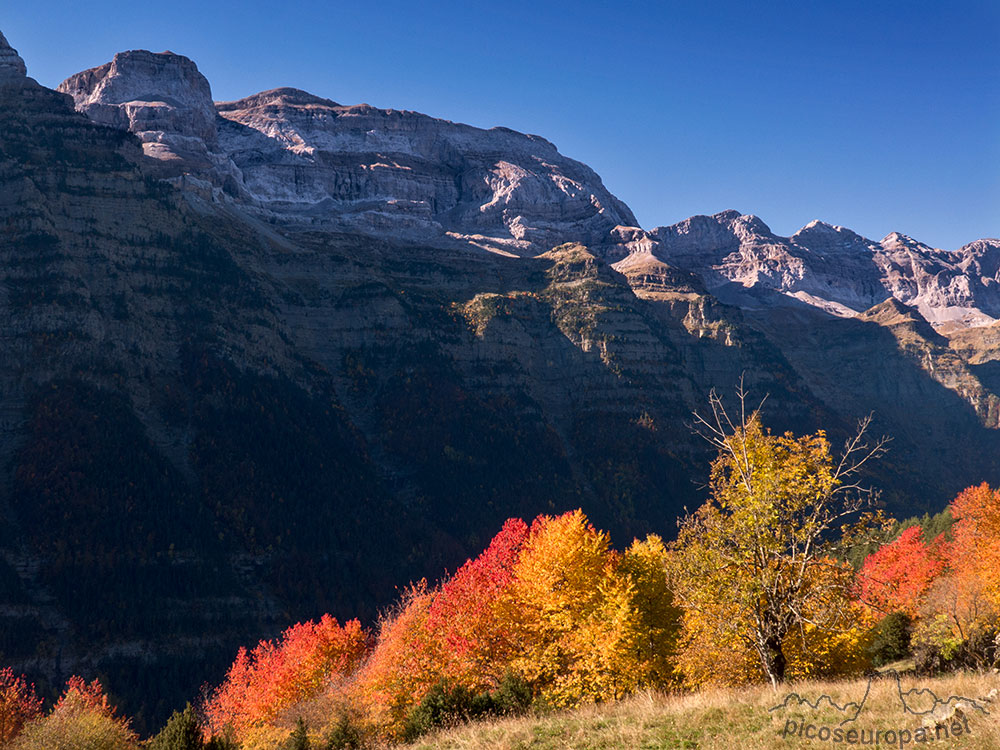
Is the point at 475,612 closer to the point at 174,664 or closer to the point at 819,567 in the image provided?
the point at 819,567

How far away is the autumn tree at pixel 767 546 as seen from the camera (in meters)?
23.0

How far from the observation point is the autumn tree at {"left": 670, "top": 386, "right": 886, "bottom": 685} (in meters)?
23.0

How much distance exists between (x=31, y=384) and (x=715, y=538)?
184 metres

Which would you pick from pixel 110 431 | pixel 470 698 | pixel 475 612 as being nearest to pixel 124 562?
pixel 110 431

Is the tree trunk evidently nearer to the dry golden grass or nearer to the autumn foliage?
the autumn foliage

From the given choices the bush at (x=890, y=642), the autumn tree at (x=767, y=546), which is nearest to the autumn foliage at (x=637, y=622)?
the autumn tree at (x=767, y=546)

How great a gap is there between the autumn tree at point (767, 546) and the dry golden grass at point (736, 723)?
2297mm

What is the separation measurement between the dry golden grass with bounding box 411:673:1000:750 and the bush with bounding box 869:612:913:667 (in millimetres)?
34828

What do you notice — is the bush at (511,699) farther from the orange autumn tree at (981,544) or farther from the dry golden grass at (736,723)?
the orange autumn tree at (981,544)

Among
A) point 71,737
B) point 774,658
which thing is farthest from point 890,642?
point 71,737

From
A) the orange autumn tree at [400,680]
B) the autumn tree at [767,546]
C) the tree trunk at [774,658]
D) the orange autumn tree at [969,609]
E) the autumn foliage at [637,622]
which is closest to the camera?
the autumn tree at [767,546]

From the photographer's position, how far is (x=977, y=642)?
42.0m

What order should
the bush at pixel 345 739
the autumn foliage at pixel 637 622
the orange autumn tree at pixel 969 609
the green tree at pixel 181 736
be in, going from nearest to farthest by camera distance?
1. the autumn foliage at pixel 637 622
2. the green tree at pixel 181 736
3. the bush at pixel 345 739
4. the orange autumn tree at pixel 969 609

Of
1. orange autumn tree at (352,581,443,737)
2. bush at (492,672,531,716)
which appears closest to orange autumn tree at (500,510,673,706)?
bush at (492,672,531,716)
